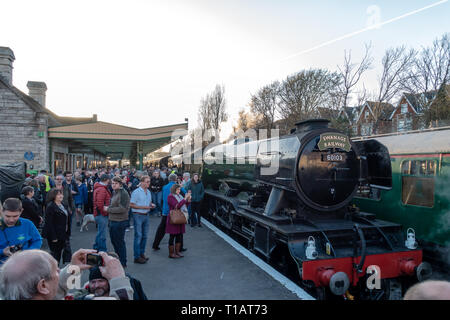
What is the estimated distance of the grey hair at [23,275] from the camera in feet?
4.82

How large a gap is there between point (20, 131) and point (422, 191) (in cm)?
1698

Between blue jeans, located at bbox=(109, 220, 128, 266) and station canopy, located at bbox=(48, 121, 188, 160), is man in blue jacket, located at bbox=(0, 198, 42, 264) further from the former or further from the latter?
station canopy, located at bbox=(48, 121, 188, 160)

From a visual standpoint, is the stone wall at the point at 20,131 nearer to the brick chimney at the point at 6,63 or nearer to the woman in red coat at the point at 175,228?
the brick chimney at the point at 6,63

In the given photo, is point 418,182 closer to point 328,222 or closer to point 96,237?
point 328,222

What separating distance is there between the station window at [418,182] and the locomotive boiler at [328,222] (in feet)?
3.62

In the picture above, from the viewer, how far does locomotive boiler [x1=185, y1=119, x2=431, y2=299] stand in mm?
4621

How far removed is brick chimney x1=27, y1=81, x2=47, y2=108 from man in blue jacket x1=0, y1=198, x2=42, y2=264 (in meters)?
25.1

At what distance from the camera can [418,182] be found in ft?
21.1

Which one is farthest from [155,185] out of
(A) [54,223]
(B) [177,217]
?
(A) [54,223]

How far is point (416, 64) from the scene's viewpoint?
68.3ft
